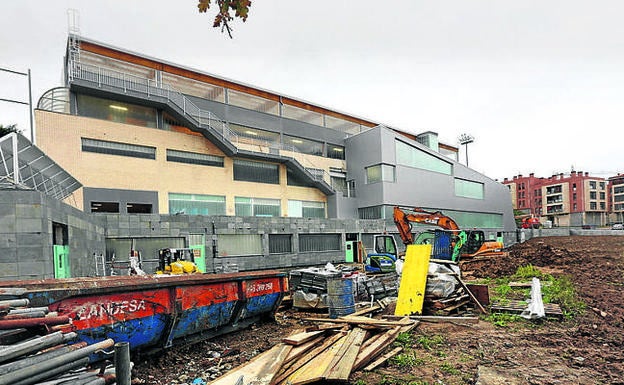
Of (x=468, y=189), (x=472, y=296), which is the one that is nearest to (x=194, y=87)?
(x=472, y=296)

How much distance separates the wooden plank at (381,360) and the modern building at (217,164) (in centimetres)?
1082

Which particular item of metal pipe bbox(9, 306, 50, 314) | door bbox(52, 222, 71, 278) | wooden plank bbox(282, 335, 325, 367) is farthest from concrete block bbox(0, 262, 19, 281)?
wooden plank bbox(282, 335, 325, 367)

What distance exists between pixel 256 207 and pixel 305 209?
15.1 feet

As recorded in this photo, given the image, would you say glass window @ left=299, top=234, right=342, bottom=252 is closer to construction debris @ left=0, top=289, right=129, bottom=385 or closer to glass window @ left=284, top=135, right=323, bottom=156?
glass window @ left=284, top=135, right=323, bottom=156

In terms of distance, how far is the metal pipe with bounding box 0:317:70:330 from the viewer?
12.4 feet

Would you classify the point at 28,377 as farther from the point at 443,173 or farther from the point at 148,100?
the point at 443,173

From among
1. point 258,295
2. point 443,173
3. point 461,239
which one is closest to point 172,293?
point 258,295

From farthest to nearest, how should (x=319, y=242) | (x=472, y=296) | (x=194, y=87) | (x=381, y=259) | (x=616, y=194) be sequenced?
(x=616, y=194) → (x=319, y=242) → (x=194, y=87) → (x=381, y=259) → (x=472, y=296)

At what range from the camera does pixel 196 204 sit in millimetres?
25641

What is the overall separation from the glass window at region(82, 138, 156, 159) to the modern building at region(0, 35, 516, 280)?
0.19 feet

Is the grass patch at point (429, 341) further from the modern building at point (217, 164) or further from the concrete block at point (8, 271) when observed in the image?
the modern building at point (217, 164)

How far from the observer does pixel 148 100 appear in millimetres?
23422

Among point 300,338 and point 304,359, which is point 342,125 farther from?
point 304,359

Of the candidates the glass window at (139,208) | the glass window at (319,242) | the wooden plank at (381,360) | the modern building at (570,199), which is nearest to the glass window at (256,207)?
the glass window at (319,242)
